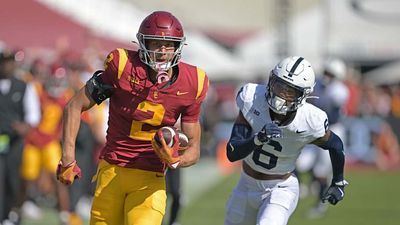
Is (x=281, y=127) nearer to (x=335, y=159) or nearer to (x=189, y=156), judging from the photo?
(x=335, y=159)

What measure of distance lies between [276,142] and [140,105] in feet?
3.67

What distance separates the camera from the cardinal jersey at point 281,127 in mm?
7094

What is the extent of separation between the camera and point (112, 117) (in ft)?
22.1

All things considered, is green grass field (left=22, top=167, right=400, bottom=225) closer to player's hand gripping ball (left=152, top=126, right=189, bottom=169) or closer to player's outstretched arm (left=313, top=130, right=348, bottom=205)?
player's outstretched arm (left=313, top=130, right=348, bottom=205)

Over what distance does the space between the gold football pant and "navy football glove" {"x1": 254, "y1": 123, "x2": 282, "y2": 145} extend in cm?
68

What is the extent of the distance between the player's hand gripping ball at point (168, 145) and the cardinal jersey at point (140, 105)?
0.92 feet

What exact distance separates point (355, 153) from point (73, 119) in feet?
48.9

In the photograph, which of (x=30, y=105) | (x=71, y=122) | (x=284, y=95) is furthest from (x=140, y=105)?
(x=30, y=105)

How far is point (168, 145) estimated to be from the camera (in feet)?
20.6

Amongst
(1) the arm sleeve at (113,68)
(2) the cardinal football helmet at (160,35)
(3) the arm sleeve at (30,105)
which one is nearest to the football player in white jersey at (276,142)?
(2) the cardinal football helmet at (160,35)

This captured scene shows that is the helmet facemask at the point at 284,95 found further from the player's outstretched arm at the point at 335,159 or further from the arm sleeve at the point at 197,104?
the arm sleeve at the point at 197,104

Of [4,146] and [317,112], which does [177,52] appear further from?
[4,146]

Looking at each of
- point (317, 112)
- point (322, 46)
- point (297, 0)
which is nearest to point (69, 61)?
point (317, 112)

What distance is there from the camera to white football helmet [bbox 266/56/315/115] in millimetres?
6938
